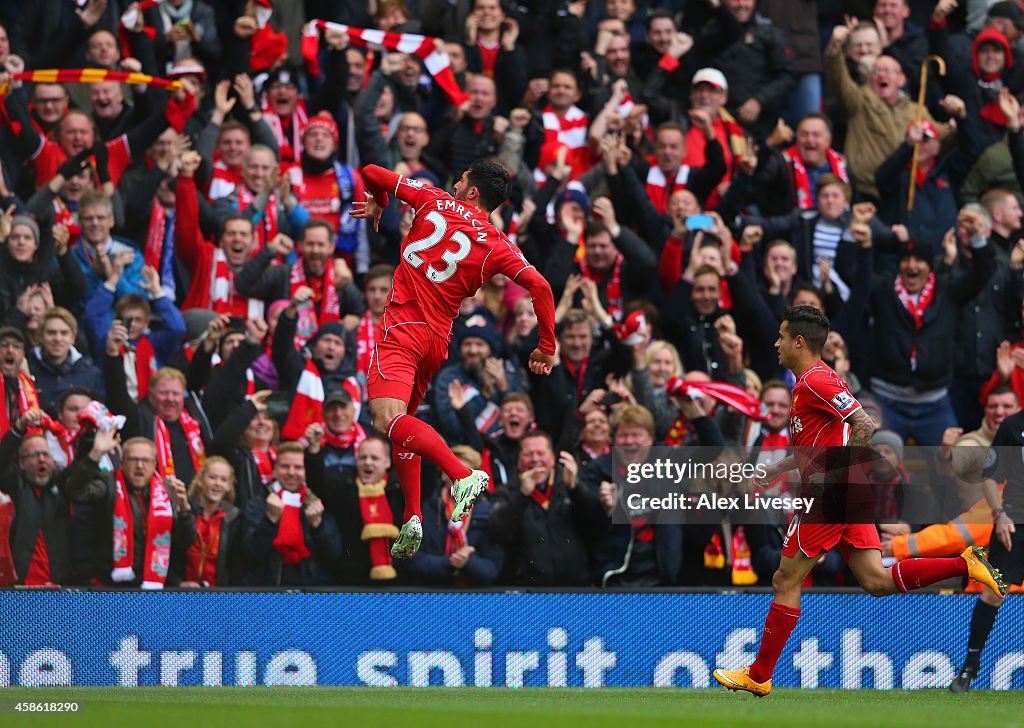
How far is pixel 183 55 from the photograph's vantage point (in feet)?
48.0

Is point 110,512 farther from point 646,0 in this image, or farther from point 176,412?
point 646,0

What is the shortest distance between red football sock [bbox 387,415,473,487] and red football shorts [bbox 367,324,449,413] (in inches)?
7.5

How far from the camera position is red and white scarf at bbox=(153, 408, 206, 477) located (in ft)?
38.4

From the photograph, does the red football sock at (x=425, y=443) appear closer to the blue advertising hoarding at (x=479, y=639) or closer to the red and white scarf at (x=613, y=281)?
the blue advertising hoarding at (x=479, y=639)

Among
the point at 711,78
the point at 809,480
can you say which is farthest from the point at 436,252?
the point at 711,78

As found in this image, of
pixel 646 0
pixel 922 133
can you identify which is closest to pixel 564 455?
pixel 922 133

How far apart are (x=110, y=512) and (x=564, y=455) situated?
3.33 metres

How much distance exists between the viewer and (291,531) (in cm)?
1142

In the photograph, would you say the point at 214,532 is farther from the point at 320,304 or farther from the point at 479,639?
the point at 320,304

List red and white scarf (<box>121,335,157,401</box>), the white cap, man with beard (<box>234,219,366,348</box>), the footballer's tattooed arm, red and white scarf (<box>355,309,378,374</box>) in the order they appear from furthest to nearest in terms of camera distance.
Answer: the white cap → man with beard (<box>234,219,366,348</box>) → red and white scarf (<box>355,309,378,374</box>) → red and white scarf (<box>121,335,157,401</box>) → the footballer's tattooed arm

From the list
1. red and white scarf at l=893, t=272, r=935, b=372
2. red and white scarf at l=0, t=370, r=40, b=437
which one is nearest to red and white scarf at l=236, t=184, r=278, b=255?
red and white scarf at l=0, t=370, r=40, b=437

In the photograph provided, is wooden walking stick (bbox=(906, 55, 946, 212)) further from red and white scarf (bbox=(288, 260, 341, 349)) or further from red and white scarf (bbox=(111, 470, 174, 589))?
red and white scarf (bbox=(111, 470, 174, 589))

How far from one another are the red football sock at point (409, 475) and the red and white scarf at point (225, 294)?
3.87 metres

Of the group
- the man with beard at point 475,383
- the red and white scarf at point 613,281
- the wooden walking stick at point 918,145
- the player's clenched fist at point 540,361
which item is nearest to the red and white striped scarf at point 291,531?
the man with beard at point 475,383
